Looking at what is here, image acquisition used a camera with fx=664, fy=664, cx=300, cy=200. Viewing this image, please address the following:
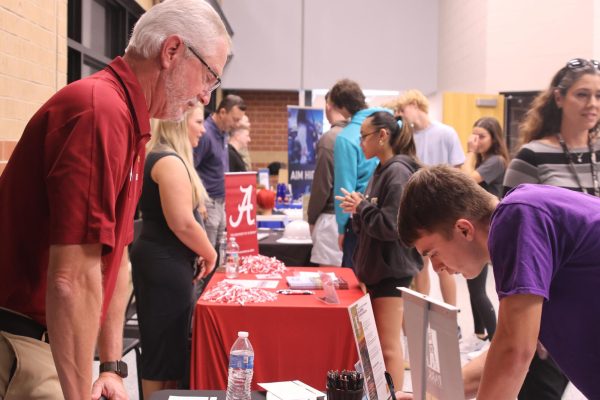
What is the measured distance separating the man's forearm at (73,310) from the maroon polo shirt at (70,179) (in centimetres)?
3

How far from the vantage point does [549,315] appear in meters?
1.30

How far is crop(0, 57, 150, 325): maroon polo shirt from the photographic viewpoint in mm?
1205

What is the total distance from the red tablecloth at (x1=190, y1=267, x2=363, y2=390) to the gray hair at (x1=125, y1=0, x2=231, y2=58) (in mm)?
1383

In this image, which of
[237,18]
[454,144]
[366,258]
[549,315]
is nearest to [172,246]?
[366,258]

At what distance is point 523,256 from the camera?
1.17 m

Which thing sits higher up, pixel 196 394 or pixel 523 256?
pixel 523 256

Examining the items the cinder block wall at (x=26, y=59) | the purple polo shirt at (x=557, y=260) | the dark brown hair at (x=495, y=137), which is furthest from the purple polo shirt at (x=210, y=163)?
the purple polo shirt at (x=557, y=260)

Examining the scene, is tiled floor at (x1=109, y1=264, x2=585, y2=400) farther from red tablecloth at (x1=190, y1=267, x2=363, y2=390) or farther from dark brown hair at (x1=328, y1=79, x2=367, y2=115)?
dark brown hair at (x1=328, y1=79, x2=367, y2=115)

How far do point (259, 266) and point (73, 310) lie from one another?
229 cm

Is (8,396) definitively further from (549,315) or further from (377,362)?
(549,315)

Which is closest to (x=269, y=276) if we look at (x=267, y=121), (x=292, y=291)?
(x=292, y=291)

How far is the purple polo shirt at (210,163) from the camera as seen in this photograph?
4.80 m

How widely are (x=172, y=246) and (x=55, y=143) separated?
169cm

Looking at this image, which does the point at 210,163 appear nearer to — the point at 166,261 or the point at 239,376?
the point at 166,261
